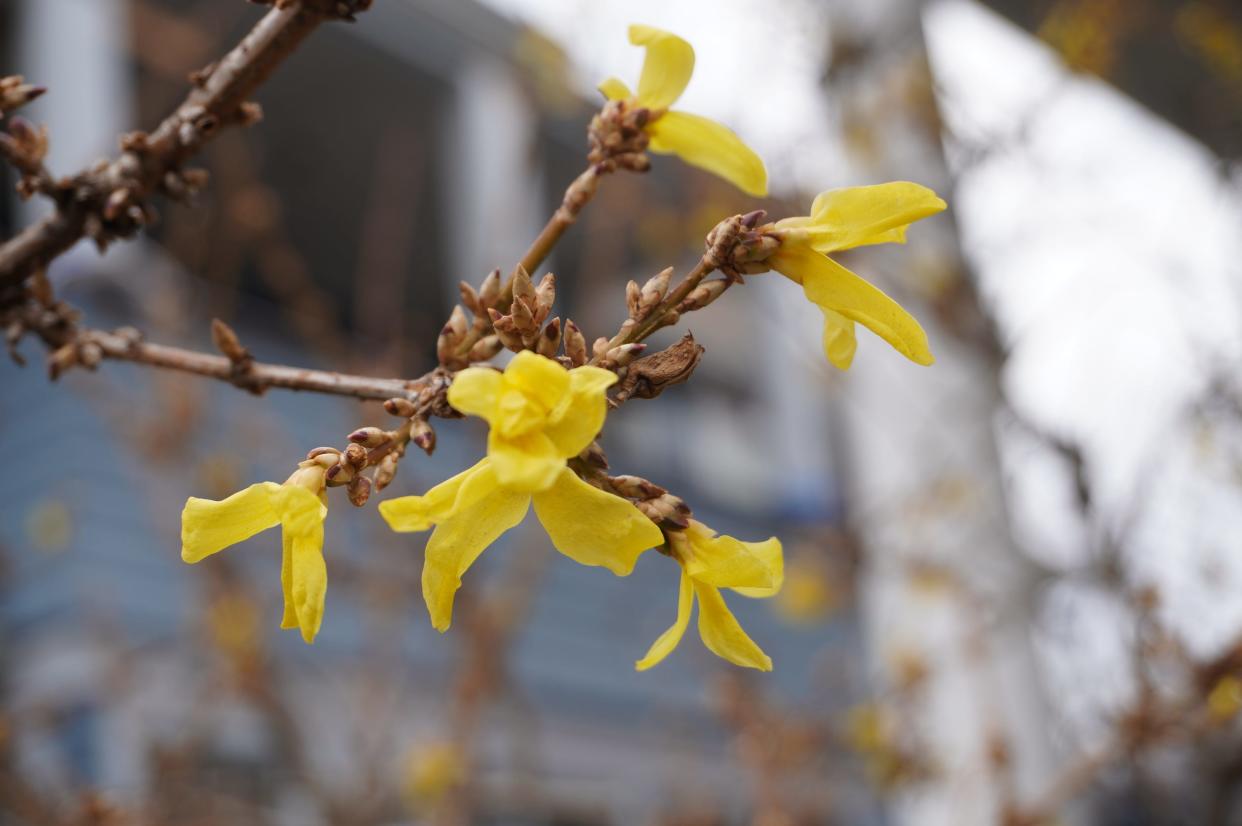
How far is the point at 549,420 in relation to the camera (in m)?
0.60

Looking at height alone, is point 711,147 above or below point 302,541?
above

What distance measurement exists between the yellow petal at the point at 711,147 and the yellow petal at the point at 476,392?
346mm

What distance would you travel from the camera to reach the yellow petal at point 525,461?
0.57 metres

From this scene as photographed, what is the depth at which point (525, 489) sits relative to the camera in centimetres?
58

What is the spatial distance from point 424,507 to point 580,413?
0.32 feet

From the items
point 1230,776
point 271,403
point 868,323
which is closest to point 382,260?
point 271,403

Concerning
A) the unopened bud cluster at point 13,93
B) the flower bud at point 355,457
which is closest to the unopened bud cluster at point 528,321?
the flower bud at point 355,457

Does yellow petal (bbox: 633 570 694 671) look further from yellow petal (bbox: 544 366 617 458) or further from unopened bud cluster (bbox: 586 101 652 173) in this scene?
unopened bud cluster (bbox: 586 101 652 173)

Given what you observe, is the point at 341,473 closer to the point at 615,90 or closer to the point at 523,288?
the point at 523,288

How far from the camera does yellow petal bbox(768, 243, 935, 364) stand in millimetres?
705

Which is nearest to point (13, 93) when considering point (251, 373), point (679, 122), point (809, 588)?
point (251, 373)

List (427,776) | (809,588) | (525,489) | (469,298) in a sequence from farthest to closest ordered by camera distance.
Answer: (809,588), (427,776), (469,298), (525,489)

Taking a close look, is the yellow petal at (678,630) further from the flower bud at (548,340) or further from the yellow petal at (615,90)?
the yellow petal at (615,90)

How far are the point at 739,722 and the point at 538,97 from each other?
286 centimetres
